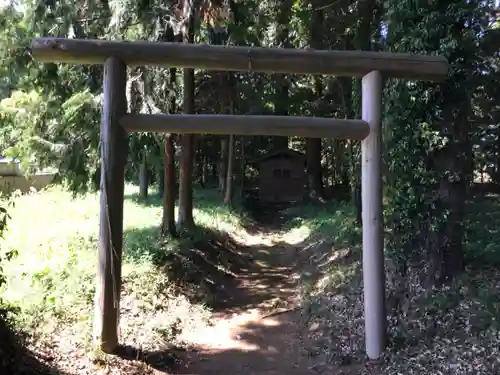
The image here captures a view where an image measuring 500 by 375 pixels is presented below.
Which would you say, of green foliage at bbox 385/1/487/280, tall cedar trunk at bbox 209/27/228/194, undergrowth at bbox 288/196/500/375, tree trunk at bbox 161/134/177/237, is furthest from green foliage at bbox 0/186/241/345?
tall cedar trunk at bbox 209/27/228/194

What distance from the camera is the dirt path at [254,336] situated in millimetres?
6582

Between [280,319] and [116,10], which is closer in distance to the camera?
[280,319]

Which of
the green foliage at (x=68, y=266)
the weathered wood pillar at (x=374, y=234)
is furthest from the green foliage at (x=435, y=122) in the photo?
the green foliage at (x=68, y=266)

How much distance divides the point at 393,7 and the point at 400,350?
200 inches

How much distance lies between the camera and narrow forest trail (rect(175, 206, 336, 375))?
6.58m

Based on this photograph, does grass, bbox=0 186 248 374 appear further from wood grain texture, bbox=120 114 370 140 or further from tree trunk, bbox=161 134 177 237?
wood grain texture, bbox=120 114 370 140

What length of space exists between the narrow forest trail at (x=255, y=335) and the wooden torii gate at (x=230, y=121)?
3.96 feet

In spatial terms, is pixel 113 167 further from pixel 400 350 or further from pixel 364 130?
pixel 400 350

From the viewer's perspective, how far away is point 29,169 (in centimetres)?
1048

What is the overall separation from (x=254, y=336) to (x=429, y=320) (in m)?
2.81

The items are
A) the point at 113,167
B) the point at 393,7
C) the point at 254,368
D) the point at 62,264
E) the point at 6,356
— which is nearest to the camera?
the point at 6,356

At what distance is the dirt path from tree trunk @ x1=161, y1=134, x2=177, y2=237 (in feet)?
6.78

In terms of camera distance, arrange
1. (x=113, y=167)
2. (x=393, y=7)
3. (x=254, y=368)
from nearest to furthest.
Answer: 1. (x=113, y=167)
2. (x=254, y=368)
3. (x=393, y=7)

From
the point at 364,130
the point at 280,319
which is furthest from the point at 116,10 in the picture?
the point at 280,319
